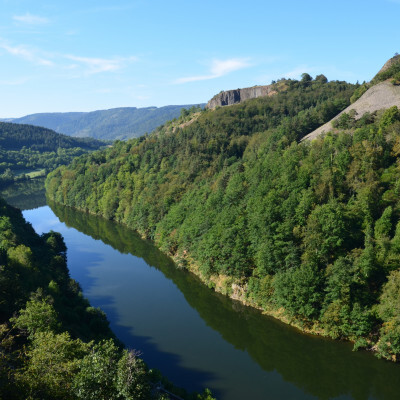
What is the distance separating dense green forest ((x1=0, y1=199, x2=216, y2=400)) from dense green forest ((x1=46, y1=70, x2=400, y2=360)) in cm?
1777

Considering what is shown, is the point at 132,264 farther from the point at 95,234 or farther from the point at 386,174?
the point at 386,174

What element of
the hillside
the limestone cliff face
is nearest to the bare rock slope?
the hillside

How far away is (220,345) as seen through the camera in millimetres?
38188

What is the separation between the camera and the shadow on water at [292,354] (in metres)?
31.3

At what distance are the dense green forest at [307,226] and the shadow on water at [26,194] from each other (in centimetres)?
7011

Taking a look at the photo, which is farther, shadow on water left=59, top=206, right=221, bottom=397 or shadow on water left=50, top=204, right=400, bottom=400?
shadow on water left=59, top=206, right=221, bottom=397

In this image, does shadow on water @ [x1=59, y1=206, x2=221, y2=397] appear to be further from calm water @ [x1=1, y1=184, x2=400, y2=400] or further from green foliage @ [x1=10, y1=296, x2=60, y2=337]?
green foliage @ [x1=10, y1=296, x2=60, y2=337]

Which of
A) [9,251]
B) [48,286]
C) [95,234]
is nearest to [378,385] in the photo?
[48,286]

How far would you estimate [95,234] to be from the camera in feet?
287

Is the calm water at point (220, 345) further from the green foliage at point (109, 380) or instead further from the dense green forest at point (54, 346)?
the green foliage at point (109, 380)

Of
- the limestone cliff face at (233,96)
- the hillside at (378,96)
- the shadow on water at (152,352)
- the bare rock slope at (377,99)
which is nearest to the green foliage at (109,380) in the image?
the shadow on water at (152,352)

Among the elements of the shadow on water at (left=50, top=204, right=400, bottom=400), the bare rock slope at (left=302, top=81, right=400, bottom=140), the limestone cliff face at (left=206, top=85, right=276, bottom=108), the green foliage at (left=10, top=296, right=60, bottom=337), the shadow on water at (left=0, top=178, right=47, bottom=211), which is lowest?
the shadow on water at (left=50, top=204, right=400, bottom=400)

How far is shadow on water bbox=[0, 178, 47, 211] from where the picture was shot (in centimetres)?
13000

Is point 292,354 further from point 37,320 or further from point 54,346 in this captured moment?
point 54,346
